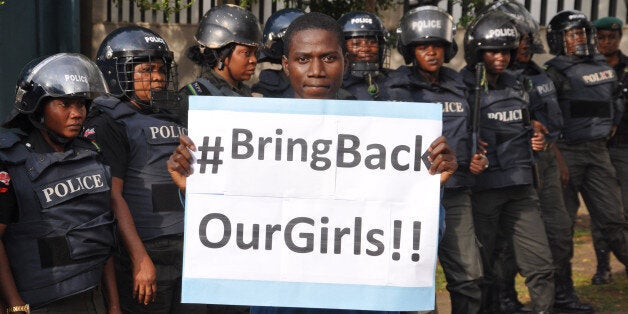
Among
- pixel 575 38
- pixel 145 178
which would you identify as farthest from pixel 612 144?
pixel 145 178

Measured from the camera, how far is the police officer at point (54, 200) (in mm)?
4348

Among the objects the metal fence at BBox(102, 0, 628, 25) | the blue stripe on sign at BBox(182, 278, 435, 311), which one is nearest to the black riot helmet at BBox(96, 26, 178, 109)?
the blue stripe on sign at BBox(182, 278, 435, 311)

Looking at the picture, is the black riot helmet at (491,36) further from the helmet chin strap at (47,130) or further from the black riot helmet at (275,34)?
the helmet chin strap at (47,130)

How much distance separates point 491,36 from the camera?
7.54m

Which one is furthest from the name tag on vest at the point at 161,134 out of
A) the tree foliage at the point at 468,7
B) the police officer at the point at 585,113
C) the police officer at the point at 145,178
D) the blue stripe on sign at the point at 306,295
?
the tree foliage at the point at 468,7

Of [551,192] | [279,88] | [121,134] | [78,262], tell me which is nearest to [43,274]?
[78,262]

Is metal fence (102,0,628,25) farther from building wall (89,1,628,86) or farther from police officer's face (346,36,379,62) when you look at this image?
police officer's face (346,36,379,62)

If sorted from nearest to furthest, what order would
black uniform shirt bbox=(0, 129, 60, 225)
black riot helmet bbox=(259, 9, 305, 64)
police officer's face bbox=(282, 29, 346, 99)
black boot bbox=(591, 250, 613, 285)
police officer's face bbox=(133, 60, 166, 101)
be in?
1. police officer's face bbox=(282, 29, 346, 99)
2. black uniform shirt bbox=(0, 129, 60, 225)
3. police officer's face bbox=(133, 60, 166, 101)
4. black riot helmet bbox=(259, 9, 305, 64)
5. black boot bbox=(591, 250, 613, 285)

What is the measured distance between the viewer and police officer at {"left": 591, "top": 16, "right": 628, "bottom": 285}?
933 cm

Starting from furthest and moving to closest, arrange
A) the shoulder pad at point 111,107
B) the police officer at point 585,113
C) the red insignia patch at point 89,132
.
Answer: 1. the police officer at point 585,113
2. the shoulder pad at point 111,107
3. the red insignia patch at point 89,132

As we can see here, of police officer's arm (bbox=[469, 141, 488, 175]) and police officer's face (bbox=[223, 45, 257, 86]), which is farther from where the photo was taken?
police officer's arm (bbox=[469, 141, 488, 175])

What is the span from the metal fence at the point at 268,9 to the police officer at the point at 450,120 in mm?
3215

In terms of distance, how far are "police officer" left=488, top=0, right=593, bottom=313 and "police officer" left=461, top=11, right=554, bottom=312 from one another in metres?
0.56

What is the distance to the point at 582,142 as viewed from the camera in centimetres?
905
